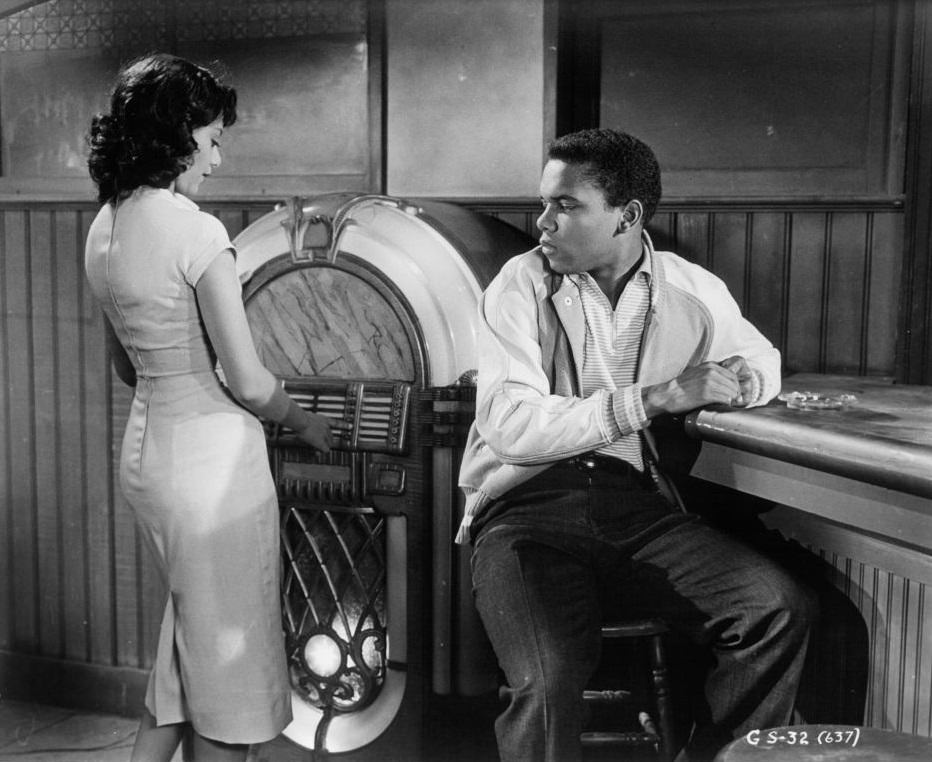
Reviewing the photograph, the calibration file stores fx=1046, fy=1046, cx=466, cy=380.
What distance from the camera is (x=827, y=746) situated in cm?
116

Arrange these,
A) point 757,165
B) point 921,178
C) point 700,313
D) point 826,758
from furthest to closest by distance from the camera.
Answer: point 757,165 < point 921,178 < point 700,313 < point 826,758

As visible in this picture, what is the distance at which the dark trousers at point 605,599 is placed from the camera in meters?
1.63

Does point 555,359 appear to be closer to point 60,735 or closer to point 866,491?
point 866,491

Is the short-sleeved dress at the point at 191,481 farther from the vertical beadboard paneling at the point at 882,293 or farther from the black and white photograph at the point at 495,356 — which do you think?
the vertical beadboard paneling at the point at 882,293

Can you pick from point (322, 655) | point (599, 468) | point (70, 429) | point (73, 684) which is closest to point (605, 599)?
point (599, 468)

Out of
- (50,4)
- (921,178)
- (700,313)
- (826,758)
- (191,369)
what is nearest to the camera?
(826,758)

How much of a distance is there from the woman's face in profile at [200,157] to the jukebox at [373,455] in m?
0.29

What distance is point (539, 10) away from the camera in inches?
88.7

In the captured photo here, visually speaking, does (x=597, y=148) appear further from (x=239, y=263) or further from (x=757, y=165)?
(x=239, y=263)

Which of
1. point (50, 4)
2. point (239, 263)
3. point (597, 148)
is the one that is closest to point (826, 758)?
point (597, 148)

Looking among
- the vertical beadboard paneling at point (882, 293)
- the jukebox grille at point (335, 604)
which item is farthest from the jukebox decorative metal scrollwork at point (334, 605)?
the vertical beadboard paneling at point (882, 293)

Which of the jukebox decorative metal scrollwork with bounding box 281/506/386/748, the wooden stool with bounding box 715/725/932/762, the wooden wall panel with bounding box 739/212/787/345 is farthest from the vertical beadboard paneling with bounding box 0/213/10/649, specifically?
the wooden stool with bounding box 715/725/932/762

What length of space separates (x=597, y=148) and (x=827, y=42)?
645 mm

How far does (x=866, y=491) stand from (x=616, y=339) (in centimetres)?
56
